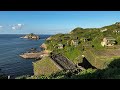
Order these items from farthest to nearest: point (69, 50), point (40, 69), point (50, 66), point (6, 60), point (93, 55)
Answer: point (6, 60), point (69, 50), point (93, 55), point (40, 69), point (50, 66)

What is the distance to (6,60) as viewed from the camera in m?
50.9
